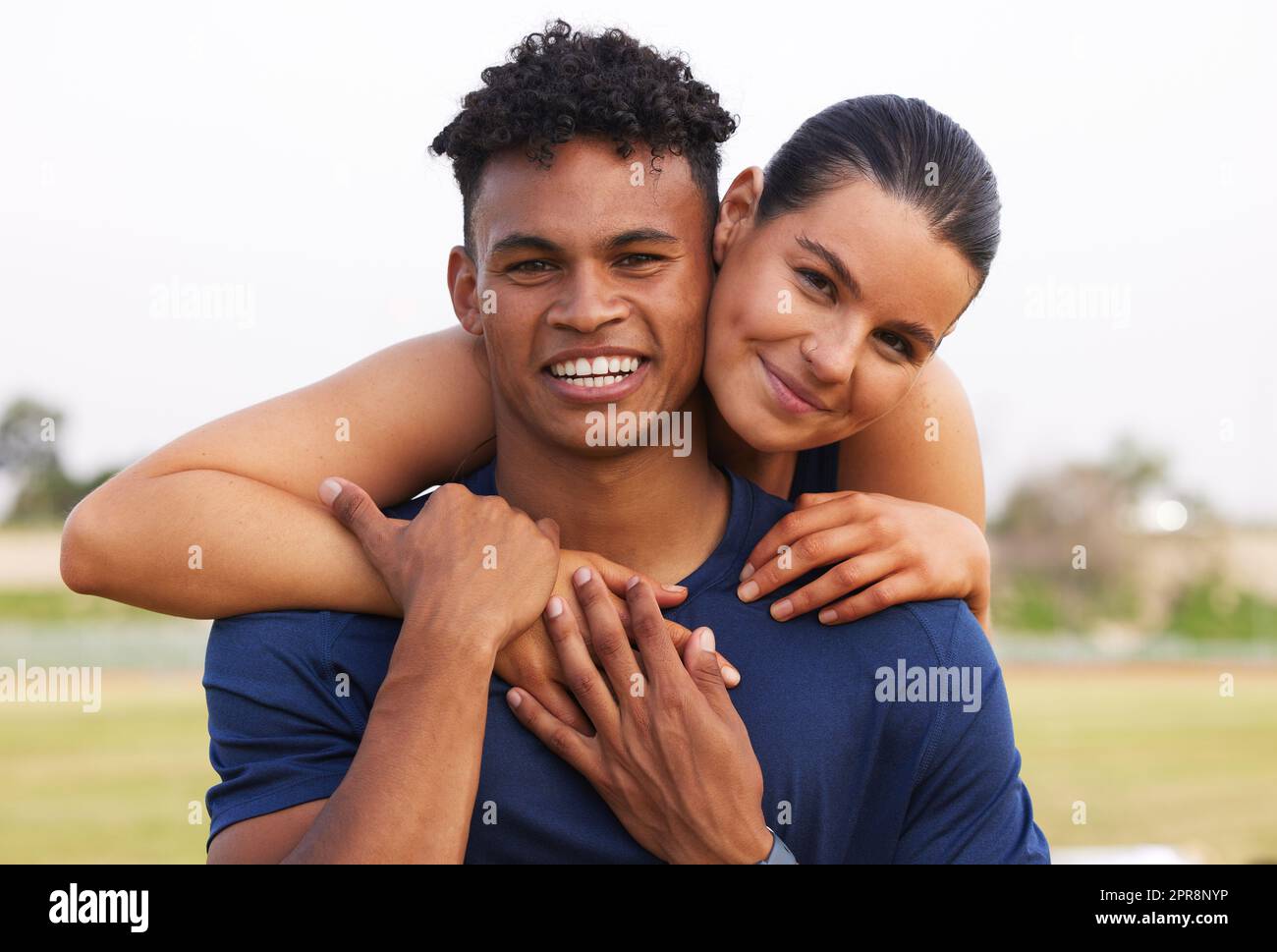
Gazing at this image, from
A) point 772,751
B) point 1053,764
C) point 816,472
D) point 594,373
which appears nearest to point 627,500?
point 594,373

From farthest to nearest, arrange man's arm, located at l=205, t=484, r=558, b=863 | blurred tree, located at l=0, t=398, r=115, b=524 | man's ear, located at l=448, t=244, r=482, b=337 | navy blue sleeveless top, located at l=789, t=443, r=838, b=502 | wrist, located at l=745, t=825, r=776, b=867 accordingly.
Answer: blurred tree, located at l=0, t=398, r=115, b=524 < navy blue sleeveless top, located at l=789, t=443, r=838, b=502 < man's ear, located at l=448, t=244, r=482, b=337 < wrist, located at l=745, t=825, r=776, b=867 < man's arm, located at l=205, t=484, r=558, b=863

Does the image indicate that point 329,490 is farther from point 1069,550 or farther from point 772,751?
point 1069,550

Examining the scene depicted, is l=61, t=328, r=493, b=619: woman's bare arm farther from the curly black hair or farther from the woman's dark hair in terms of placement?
the woman's dark hair

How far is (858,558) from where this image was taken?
231 cm

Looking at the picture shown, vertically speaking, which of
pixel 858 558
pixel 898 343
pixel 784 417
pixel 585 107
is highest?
pixel 585 107

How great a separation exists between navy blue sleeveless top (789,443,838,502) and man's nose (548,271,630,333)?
792 millimetres

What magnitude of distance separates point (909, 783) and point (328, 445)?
4.03 ft

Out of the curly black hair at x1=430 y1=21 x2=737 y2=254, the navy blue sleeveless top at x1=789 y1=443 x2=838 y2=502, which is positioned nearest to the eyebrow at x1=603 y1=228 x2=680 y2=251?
the curly black hair at x1=430 y1=21 x2=737 y2=254

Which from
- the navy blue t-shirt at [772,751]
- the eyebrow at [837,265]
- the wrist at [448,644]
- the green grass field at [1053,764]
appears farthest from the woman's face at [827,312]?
the green grass field at [1053,764]

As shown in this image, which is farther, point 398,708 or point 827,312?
point 827,312

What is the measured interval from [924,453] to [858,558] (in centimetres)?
52

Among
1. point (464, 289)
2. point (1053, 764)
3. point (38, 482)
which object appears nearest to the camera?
point (464, 289)

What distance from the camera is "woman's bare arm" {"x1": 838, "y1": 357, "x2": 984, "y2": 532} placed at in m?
2.72

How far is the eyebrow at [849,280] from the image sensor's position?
2.22 m
